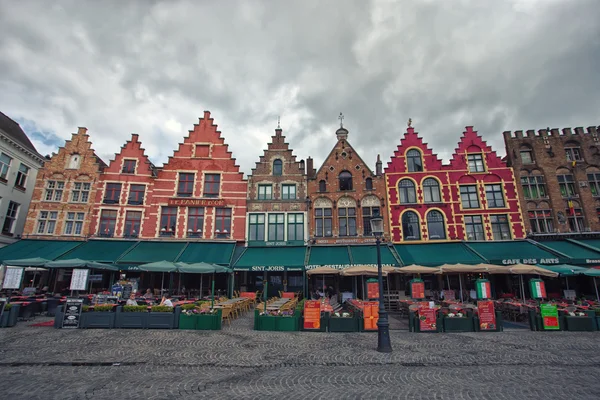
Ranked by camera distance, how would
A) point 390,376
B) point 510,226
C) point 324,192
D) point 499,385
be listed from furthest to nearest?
point 324,192, point 510,226, point 390,376, point 499,385

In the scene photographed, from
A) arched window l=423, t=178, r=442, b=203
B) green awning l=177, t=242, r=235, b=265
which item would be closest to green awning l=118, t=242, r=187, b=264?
green awning l=177, t=242, r=235, b=265

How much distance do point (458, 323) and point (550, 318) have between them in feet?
13.0

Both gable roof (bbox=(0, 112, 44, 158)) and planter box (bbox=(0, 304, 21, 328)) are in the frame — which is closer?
planter box (bbox=(0, 304, 21, 328))

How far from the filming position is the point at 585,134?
80.0 feet

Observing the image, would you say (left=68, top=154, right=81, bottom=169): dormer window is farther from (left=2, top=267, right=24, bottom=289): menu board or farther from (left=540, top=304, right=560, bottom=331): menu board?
(left=540, top=304, right=560, bottom=331): menu board

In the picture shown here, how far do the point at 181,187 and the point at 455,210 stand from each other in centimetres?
2226

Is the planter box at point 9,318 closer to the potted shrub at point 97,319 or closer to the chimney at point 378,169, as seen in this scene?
the potted shrub at point 97,319

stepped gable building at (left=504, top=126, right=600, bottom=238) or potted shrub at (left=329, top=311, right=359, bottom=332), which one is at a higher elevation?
stepped gable building at (left=504, top=126, right=600, bottom=238)

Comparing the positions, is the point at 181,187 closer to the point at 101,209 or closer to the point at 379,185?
the point at 101,209

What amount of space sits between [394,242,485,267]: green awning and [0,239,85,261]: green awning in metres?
23.7

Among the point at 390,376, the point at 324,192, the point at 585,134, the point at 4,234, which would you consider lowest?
the point at 390,376

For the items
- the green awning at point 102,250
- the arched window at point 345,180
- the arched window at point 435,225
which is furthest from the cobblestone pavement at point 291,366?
the arched window at point 345,180

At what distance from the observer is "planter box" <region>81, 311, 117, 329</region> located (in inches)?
505

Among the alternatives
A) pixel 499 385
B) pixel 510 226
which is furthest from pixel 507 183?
pixel 499 385
